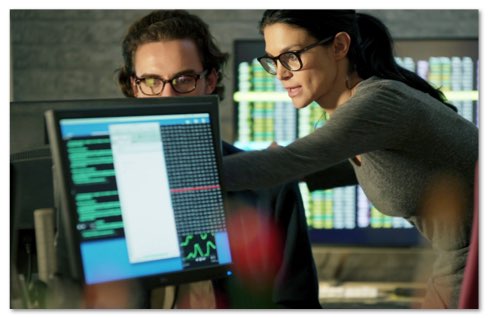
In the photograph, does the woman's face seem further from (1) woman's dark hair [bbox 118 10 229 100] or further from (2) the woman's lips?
(1) woman's dark hair [bbox 118 10 229 100]

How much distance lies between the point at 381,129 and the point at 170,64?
461 mm

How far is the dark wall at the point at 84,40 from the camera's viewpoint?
322cm

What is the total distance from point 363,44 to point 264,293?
54cm

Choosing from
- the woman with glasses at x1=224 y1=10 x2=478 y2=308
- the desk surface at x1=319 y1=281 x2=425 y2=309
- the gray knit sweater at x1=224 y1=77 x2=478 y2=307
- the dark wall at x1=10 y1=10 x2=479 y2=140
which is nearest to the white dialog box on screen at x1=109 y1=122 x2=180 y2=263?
the gray knit sweater at x1=224 y1=77 x2=478 y2=307

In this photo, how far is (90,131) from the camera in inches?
45.4

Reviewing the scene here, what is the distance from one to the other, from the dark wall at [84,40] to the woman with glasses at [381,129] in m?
1.50

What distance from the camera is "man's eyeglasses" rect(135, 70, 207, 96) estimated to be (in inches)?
66.4

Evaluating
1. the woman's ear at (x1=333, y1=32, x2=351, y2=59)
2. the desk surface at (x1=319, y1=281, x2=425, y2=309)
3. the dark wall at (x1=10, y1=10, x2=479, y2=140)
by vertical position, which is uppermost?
the dark wall at (x1=10, y1=10, x2=479, y2=140)

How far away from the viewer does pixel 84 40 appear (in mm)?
3246

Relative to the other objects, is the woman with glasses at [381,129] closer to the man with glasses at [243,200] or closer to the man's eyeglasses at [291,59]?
the man's eyeglasses at [291,59]

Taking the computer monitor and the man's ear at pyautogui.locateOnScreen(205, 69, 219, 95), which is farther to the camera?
the man's ear at pyautogui.locateOnScreen(205, 69, 219, 95)

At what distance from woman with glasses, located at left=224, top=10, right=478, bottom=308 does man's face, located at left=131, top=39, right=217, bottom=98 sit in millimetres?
133

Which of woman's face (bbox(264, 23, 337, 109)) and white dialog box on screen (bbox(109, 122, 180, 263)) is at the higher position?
woman's face (bbox(264, 23, 337, 109))
